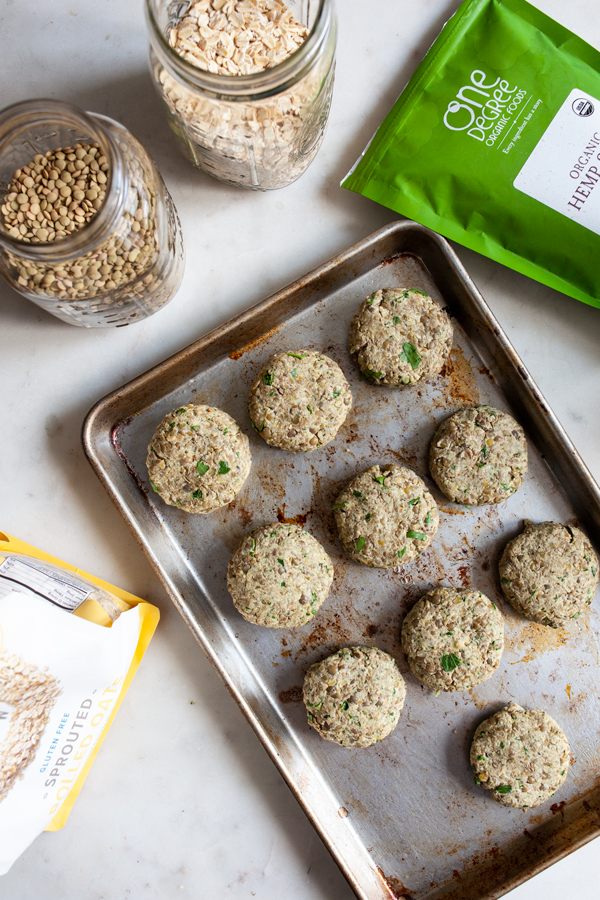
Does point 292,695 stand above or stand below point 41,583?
below

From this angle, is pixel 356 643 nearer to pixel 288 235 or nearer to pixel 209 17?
pixel 288 235

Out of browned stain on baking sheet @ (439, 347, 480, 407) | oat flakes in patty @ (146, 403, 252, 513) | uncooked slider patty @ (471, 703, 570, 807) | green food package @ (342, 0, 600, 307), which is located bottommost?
uncooked slider patty @ (471, 703, 570, 807)

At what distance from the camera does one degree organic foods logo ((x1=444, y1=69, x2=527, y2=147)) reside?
1399 mm

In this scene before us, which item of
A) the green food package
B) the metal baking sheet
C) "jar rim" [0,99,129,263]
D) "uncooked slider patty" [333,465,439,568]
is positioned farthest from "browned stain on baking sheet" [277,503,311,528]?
the green food package

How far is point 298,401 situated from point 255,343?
23 cm

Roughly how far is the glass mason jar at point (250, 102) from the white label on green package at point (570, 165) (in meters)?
0.55

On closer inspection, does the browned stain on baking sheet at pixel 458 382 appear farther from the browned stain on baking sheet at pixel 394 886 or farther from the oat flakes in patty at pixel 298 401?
the browned stain on baking sheet at pixel 394 886

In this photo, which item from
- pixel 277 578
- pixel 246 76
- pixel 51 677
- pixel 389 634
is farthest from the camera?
pixel 389 634

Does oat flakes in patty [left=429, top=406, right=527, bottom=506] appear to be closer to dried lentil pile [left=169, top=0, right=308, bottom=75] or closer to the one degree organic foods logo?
the one degree organic foods logo

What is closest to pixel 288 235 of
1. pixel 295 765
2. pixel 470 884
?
pixel 295 765

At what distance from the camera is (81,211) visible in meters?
1.19

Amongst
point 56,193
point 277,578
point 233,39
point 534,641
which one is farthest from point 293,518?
point 233,39

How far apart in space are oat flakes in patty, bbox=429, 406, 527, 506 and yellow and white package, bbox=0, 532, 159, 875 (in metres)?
0.85

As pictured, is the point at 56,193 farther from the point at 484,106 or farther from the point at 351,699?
the point at 351,699
